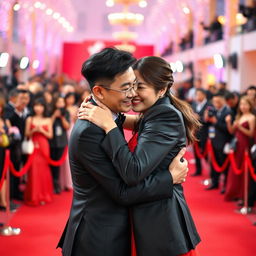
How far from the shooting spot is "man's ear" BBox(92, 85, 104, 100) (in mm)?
2777

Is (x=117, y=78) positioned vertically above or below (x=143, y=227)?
above

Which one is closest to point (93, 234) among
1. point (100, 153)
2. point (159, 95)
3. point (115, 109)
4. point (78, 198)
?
point (78, 198)

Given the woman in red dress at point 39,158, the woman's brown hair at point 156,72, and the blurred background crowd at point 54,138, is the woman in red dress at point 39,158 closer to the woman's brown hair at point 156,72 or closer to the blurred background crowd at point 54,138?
the blurred background crowd at point 54,138

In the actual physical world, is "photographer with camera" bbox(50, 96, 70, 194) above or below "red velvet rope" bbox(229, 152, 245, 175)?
above

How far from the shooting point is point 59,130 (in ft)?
31.7

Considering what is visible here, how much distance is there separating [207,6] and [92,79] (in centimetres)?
2628

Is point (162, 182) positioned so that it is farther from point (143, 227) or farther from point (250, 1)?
point (250, 1)

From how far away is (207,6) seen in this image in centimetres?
2808

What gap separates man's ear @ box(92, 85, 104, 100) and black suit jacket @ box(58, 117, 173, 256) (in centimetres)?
15

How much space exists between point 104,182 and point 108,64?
0.57 meters

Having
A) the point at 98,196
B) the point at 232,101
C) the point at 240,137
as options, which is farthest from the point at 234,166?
the point at 98,196

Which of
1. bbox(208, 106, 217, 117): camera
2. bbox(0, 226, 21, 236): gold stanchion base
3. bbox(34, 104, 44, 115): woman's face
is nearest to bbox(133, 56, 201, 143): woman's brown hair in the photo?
bbox(0, 226, 21, 236): gold stanchion base

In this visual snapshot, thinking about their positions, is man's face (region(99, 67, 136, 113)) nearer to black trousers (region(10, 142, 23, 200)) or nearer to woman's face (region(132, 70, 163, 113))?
woman's face (region(132, 70, 163, 113))

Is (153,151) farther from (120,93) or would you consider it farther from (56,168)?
(56,168)
